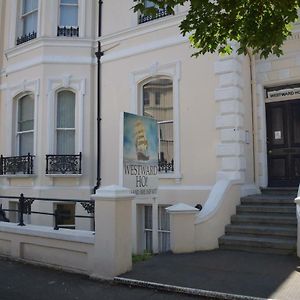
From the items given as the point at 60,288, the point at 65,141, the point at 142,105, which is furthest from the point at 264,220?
the point at 65,141

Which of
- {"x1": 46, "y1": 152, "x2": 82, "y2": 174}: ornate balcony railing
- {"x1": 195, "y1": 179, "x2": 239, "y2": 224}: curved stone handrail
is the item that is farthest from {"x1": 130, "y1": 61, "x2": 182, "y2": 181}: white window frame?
{"x1": 46, "y1": 152, "x2": 82, "y2": 174}: ornate balcony railing

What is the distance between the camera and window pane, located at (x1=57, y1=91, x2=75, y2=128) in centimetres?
1322

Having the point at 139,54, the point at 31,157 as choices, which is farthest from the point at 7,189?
the point at 139,54

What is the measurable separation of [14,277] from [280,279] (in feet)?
14.2

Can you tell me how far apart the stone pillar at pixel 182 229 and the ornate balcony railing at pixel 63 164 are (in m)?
4.90

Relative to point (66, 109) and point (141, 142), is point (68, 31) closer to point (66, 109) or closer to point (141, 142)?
point (66, 109)

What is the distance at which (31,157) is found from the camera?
12.9 m

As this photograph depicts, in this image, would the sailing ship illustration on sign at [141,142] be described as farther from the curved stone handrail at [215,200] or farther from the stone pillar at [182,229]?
the curved stone handrail at [215,200]

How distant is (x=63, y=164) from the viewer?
12.7m

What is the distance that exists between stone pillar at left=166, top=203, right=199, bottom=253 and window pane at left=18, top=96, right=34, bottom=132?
700 cm

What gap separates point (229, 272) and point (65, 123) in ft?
26.2

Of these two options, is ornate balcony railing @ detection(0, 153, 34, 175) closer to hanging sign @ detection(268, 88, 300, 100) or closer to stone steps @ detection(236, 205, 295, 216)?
stone steps @ detection(236, 205, 295, 216)

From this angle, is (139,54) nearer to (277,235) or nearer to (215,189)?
(215,189)

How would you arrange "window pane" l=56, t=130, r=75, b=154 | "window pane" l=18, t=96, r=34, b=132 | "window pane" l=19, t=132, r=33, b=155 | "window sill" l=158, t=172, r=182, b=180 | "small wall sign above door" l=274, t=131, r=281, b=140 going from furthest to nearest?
"window pane" l=18, t=96, r=34, b=132 → "window pane" l=19, t=132, r=33, b=155 → "window pane" l=56, t=130, r=75, b=154 → "small wall sign above door" l=274, t=131, r=281, b=140 → "window sill" l=158, t=172, r=182, b=180
